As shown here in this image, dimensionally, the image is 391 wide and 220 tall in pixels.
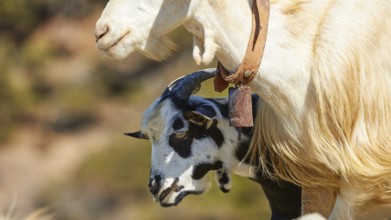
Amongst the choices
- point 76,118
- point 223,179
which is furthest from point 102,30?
point 76,118

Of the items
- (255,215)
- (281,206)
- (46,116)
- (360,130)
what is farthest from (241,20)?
(46,116)

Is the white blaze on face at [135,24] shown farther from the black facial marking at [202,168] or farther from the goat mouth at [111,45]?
the black facial marking at [202,168]

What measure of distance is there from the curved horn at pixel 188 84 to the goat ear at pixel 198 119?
0.11 metres

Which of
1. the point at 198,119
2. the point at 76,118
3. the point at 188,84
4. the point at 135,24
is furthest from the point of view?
the point at 76,118

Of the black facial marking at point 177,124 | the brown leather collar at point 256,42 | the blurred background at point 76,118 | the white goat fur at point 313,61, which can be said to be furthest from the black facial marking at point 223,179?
the blurred background at point 76,118

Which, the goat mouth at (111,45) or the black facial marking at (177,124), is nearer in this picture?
the goat mouth at (111,45)

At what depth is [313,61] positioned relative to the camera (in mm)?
3969

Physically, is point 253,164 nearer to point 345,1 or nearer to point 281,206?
point 281,206

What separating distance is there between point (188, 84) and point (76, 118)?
1195 centimetres

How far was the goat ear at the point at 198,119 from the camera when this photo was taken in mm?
4309

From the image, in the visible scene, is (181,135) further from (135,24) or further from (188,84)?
(135,24)

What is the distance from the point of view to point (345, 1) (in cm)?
409

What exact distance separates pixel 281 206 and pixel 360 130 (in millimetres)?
631

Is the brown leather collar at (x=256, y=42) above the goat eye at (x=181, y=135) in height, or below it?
above
